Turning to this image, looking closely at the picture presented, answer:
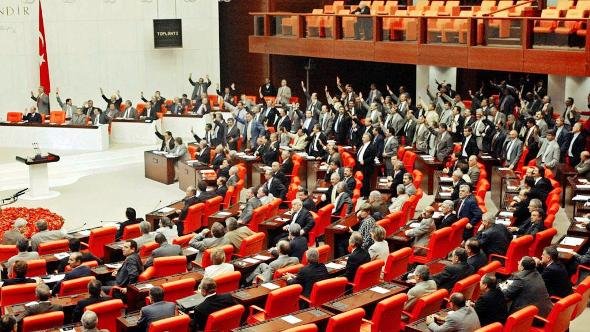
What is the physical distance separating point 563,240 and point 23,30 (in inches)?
752

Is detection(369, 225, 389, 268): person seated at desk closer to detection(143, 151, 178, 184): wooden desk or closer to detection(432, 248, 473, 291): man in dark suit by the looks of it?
detection(432, 248, 473, 291): man in dark suit

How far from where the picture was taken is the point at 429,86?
24.5m

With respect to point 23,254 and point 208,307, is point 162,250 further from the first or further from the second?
point 208,307

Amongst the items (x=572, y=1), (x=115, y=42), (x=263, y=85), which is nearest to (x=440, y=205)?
(x=572, y=1)

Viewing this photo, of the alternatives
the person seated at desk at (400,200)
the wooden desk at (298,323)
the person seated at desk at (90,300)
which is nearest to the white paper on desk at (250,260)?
the wooden desk at (298,323)

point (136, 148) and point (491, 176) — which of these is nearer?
point (491, 176)

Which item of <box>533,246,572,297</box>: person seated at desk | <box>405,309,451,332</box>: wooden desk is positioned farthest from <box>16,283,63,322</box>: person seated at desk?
<box>533,246,572,297</box>: person seated at desk

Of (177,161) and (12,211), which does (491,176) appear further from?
(12,211)

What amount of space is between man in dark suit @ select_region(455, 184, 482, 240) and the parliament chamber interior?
3 centimetres

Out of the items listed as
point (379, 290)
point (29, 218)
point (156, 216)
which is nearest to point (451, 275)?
point (379, 290)

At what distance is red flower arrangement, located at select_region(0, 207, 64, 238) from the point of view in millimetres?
14951

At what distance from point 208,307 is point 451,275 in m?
2.92

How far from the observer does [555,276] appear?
32.5 feet

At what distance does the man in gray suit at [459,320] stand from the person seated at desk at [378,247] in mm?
2795
